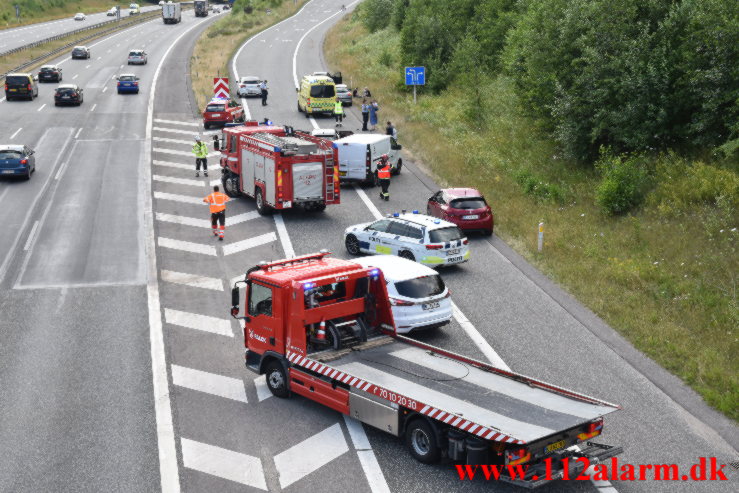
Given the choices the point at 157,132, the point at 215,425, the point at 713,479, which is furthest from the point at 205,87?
the point at 713,479

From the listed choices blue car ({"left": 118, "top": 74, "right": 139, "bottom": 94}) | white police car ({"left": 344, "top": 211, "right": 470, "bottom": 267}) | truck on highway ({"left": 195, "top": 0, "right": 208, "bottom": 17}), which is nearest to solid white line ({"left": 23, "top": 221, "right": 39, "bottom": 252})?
white police car ({"left": 344, "top": 211, "right": 470, "bottom": 267})

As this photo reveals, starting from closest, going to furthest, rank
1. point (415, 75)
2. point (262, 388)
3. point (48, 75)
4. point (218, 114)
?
1. point (262, 388)
2. point (218, 114)
3. point (415, 75)
4. point (48, 75)

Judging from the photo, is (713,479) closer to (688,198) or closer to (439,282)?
(439,282)

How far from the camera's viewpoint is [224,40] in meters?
90.8

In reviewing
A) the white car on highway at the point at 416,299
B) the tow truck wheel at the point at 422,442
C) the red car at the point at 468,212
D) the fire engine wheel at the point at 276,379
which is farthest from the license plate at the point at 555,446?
the red car at the point at 468,212

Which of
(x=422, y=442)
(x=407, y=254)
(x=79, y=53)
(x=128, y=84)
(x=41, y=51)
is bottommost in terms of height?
(x=407, y=254)

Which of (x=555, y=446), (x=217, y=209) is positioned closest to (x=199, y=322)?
(x=217, y=209)

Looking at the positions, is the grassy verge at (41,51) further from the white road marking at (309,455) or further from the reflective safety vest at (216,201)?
the white road marking at (309,455)

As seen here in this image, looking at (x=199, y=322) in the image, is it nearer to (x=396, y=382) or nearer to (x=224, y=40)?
(x=396, y=382)

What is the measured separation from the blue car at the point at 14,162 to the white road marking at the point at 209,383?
21.8 meters

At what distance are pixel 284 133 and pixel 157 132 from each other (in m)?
16.9

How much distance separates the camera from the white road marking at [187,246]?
1113 inches

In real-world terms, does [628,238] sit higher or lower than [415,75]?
lower

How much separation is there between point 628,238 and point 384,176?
1075cm
